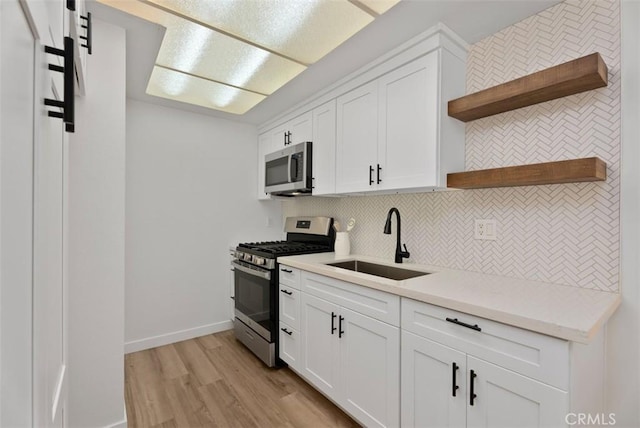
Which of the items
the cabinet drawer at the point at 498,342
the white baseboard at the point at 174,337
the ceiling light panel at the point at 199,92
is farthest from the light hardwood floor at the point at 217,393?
the ceiling light panel at the point at 199,92

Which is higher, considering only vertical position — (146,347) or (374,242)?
(374,242)

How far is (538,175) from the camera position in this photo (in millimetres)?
1421

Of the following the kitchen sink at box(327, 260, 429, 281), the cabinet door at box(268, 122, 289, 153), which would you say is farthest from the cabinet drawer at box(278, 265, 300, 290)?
the cabinet door at box(268, 122, 289, 153)

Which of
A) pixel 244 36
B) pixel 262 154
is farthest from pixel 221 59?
pixel 262 154

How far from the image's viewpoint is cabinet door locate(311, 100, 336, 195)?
2409 mm

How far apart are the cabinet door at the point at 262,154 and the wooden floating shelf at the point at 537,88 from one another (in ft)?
6.96

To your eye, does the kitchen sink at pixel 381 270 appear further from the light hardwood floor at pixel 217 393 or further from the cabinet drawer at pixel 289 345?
the light hardwood floor at pixel 217 393

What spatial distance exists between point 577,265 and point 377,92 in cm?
152

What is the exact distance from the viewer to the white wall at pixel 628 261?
1.29 m

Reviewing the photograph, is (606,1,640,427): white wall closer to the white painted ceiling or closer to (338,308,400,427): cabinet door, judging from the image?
the white painted ceiling

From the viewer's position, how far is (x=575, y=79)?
4.42 feet

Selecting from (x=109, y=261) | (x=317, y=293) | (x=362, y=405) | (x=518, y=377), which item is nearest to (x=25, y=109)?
(x=109, y=261)

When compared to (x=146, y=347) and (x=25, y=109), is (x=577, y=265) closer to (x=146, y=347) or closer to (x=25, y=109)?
(x=25, y=109)

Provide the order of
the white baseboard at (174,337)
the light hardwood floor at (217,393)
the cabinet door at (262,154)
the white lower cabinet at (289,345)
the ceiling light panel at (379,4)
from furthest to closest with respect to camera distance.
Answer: the cabinet door at (262,154)
the white baseboard at (174,337)
the white lower cabinet at (289,345)
the light hardwood floor at (217,393)
the ceiling light panel at (379,4)
